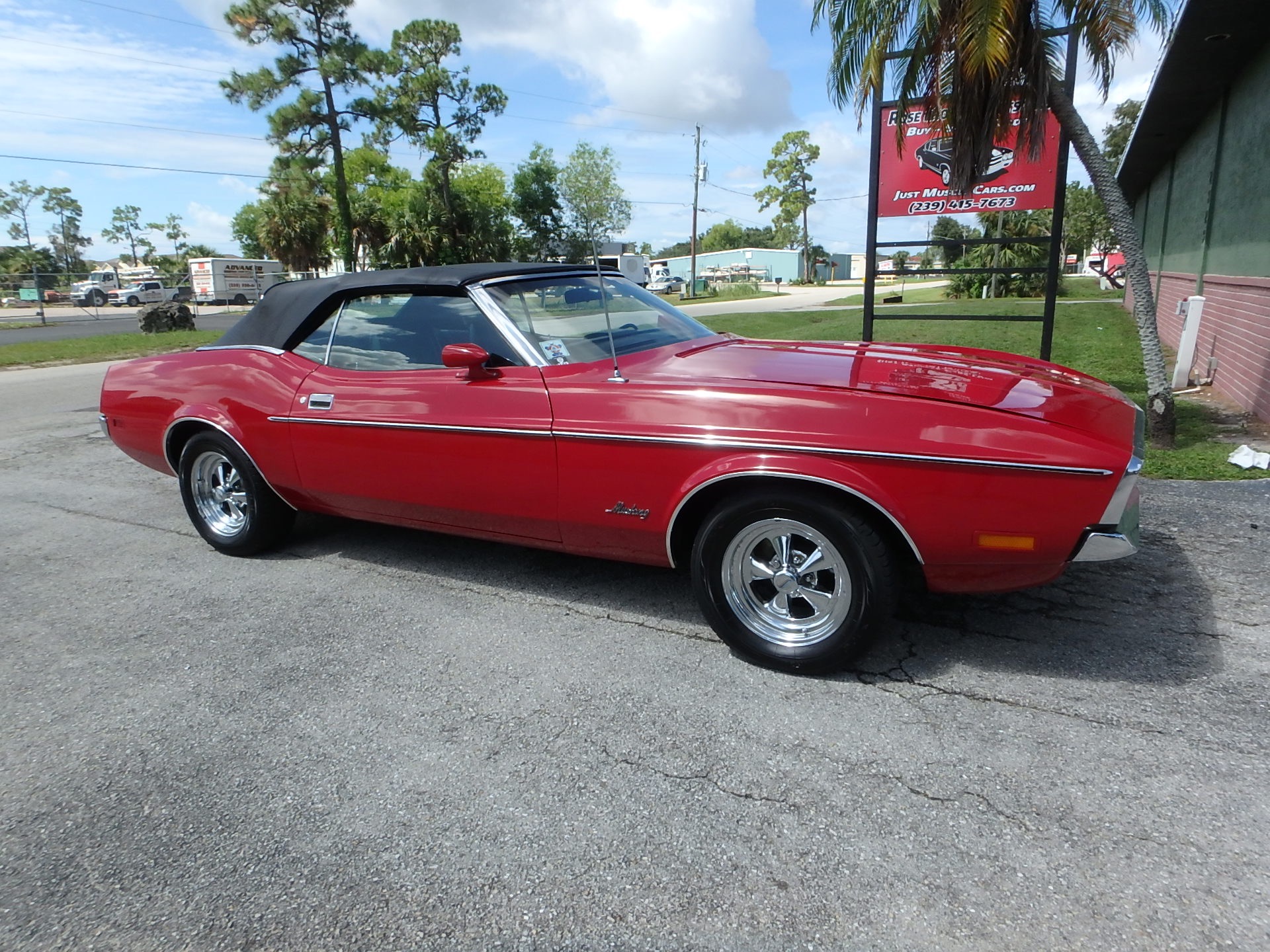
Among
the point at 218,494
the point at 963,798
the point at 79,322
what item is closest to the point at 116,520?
the point at 218,494

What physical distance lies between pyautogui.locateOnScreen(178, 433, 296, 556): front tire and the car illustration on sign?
20.5 ft

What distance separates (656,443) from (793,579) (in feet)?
2.32

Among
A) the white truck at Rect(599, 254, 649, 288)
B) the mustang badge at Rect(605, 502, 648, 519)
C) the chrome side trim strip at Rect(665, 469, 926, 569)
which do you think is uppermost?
the white truck at Rect(599, 254, 649, 288)

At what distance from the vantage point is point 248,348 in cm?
436

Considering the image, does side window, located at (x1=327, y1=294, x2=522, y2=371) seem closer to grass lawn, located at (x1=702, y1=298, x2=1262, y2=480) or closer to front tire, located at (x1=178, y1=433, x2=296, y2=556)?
front tire, located at (x1=178, y1=433, x2=296, y2=556)

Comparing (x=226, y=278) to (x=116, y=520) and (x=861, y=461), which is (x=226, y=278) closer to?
(x=116, y=520)

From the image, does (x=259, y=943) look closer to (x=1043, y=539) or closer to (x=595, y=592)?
(x=595, y=592)

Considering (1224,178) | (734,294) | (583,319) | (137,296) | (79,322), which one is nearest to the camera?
(583,319)

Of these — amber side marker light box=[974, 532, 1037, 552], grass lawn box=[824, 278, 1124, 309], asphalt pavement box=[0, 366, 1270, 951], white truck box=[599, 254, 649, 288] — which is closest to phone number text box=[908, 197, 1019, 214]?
asphalt pavement box=[0, 366, 1270, 951]

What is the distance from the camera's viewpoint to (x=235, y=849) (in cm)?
219

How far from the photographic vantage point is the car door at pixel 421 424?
338cm

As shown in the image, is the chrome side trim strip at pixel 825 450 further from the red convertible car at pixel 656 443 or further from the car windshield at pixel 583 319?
the car windshield at pixel 583 319

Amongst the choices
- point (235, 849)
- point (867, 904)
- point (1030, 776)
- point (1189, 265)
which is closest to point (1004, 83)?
point (1030, 776)

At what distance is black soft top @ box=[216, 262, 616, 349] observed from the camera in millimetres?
3865
